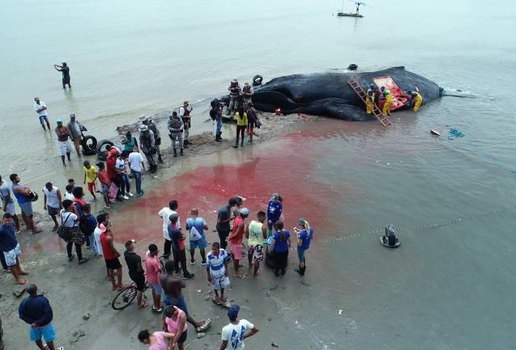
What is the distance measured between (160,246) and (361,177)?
7.33 m

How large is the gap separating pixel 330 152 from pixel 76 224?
9.99 m

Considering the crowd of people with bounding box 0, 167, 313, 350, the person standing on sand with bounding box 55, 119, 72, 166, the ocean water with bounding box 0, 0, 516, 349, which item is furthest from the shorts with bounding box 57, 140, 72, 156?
the crowd of people with bounding box 0, 167, 313, 350

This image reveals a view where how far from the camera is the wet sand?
790 cm

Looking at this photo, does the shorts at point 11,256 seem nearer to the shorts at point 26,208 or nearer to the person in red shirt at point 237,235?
the shorts at point 26,208

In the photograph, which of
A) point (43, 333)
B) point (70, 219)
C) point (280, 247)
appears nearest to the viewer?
point (43, 333)

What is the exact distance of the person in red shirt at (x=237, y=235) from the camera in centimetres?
889

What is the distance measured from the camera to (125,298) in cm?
846

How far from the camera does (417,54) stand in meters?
40.9

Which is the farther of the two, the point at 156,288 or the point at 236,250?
the point at 236,250

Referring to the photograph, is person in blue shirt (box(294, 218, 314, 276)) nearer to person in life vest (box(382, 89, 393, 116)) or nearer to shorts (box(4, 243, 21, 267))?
shorts (box(4, 243, 21, 267))

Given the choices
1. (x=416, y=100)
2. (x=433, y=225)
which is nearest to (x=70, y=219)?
(x=433, y=225)

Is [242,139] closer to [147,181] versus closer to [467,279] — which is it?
[147,181]

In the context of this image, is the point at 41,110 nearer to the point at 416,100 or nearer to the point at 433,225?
the point at 433,225

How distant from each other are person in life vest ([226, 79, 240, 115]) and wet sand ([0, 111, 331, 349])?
4001 mm
